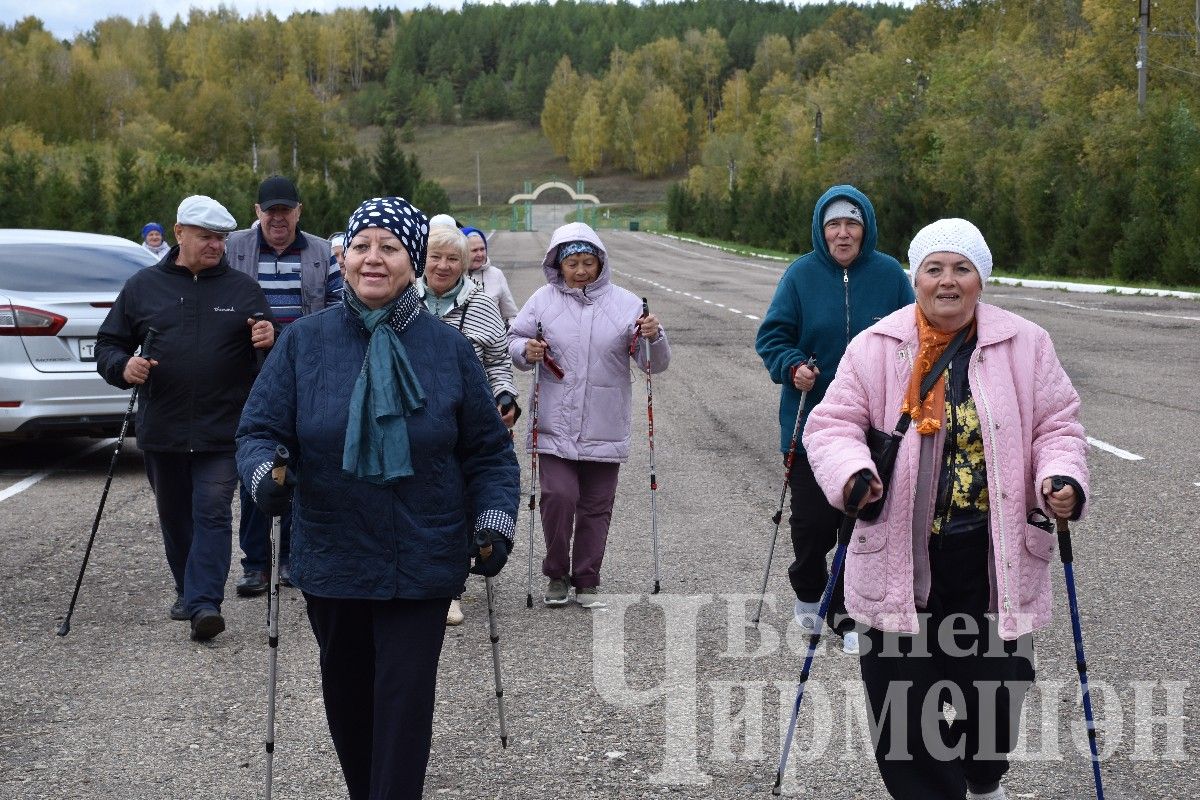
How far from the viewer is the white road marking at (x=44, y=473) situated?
420 inches

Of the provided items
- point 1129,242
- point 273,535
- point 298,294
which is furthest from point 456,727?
point 1129,242

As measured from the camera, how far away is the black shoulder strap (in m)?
3.99

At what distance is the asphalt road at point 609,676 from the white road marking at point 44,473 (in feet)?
0.34

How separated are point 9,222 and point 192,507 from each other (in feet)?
110

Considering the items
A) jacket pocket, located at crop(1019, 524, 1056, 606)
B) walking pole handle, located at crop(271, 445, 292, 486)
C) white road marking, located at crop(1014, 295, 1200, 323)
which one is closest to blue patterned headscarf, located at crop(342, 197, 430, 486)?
walking pole handle, located at crop(271, 445, 292, 486)

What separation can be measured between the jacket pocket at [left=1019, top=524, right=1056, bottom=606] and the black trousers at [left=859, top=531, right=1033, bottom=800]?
0.12 metres

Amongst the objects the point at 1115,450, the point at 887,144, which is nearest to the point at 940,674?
the point at 1115,450

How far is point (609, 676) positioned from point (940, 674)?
2.17 metres

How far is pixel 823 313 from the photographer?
6445 millimetres

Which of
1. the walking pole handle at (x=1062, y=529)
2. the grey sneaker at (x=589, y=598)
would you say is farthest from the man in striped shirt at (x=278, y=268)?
the walking pole handle at (x=1062, y=529)

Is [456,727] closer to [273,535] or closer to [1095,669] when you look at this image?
[273,535]

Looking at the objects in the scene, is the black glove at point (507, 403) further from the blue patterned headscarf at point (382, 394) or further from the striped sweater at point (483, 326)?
the blue patterned headscarf at point (382, 394)

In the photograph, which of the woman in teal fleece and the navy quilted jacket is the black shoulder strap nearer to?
the navy quilted jacket

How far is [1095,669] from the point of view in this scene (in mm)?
5973
